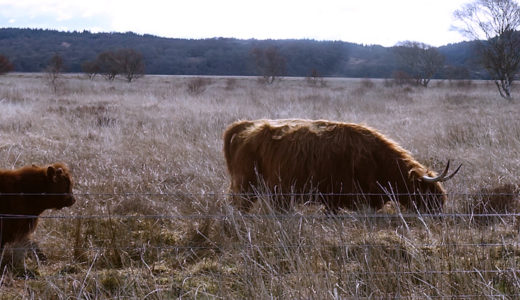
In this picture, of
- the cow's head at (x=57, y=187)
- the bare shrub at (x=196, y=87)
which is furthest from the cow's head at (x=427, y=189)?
the bare shrub at (x=196, y=87)

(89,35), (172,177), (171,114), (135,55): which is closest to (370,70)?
(135,55)

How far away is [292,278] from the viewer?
126 inches

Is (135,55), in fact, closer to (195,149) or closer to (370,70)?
(195,149)

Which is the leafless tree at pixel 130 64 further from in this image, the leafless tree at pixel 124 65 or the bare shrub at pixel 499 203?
the bare shrub at pixel 499 203

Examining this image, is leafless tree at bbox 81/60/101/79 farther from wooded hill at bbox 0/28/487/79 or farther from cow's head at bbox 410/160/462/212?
cow's head at bbox 410/160/462/212

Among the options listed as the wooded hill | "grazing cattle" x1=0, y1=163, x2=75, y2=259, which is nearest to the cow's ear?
"grazing cattle" x1=0, y1=163, x2=75, y2=259

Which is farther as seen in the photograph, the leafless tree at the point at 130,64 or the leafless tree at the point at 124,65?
the leafless tree at the point at 124,65

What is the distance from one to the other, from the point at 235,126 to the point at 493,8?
21421 millimetres

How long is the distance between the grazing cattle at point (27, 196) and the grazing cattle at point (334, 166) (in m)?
1.76

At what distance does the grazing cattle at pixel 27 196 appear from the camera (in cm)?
442

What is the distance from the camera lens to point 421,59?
50.6 metres

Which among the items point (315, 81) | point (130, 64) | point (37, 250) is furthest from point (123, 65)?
point (37, 250)

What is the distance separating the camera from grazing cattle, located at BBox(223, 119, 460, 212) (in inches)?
206

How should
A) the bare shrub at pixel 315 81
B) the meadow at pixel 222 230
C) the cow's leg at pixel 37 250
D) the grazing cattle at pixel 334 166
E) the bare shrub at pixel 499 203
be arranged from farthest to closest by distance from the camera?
the bare shrub at pixel 315 81, the bare shrub at pixel 499 203, the grazing cattle at pixel 334 166, the cow's leg at pixel 37 250, the meadow at pixel 222 230
